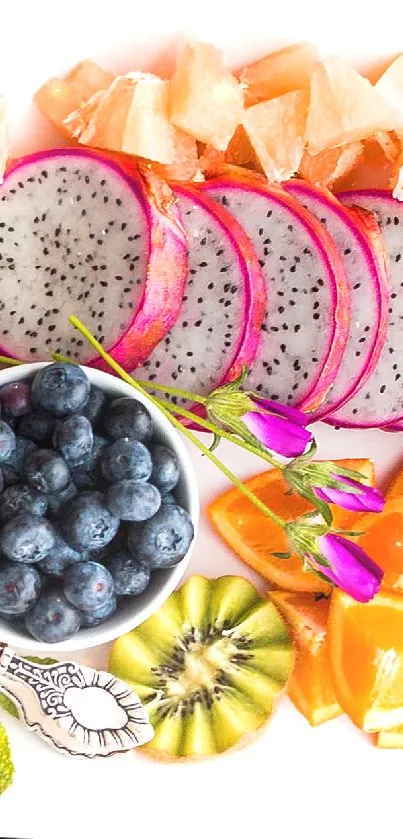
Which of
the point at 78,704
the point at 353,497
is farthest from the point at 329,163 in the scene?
the point at 78,704

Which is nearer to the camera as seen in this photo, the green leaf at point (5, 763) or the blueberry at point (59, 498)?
the blueberry at point (59, 498)

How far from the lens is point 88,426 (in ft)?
3.90

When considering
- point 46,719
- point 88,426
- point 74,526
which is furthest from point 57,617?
point 46,719

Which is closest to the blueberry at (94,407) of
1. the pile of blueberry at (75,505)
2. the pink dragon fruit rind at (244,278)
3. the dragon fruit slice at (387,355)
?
the pile of blueberry at (75,505)

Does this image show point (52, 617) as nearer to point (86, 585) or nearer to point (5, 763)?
point (86, 585)

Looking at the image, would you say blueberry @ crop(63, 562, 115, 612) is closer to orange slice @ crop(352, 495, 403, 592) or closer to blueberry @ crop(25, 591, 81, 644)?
blueberry @ crop(25, 591, 81, 644)

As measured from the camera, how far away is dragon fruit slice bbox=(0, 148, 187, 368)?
133 centimetres

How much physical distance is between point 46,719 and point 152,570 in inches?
13.3

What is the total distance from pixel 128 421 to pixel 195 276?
284 mm

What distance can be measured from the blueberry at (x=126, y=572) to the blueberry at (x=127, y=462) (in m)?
0.11

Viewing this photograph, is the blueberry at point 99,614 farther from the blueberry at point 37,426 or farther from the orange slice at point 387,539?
the orange slice at point 387,539

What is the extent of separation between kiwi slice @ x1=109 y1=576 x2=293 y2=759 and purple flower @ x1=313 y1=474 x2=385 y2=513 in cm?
27

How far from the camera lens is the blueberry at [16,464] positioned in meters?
1.21

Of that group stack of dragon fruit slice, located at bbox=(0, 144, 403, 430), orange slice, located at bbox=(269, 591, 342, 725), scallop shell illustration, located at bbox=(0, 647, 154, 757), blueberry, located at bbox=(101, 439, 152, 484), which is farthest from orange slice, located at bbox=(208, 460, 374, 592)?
blueberry, located at bbox=(101, 439, 152, 484)
